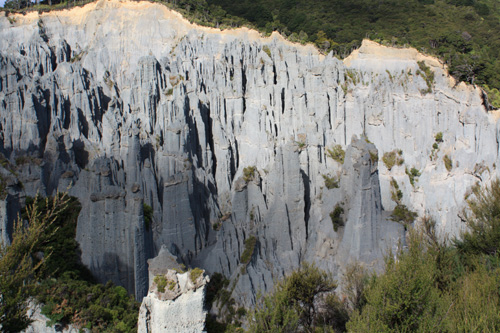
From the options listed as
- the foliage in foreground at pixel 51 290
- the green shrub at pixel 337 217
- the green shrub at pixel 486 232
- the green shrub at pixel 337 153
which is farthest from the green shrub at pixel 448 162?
the foliage in foreground at pixel 51 290

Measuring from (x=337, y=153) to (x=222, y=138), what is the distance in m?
8.55

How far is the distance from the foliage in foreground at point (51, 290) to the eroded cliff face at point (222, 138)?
5.31 feet

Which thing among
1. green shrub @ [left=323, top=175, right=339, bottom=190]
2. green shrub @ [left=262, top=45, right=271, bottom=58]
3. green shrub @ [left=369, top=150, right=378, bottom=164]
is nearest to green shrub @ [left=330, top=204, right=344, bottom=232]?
green shrub @ [left=323, top=175, right=339, bottom=190]

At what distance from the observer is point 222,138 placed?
103 ft

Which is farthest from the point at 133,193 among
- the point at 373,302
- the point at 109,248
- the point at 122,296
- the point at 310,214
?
the point at 373,302

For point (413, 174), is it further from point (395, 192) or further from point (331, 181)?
point (331, 181)

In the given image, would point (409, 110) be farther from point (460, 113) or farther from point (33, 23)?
point (33, 23)

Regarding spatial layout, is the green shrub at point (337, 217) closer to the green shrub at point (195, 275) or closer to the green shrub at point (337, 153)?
the green shrub at point (337, 153)

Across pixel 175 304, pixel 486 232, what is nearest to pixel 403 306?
pixel 175 304

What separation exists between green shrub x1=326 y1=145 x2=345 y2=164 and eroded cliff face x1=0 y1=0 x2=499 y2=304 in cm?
67

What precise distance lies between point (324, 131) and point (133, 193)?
15322 mm

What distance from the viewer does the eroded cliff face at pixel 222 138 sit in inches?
739

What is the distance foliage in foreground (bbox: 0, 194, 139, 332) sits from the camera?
8.29m

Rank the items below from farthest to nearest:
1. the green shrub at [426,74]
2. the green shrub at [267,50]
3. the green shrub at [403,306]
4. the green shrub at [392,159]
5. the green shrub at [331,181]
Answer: the green shrub at [267,50] → the green shrub at [426,74] → the green shrub at [392,159] → the green shrub at [331,181] → the green shrub at [403,306]
